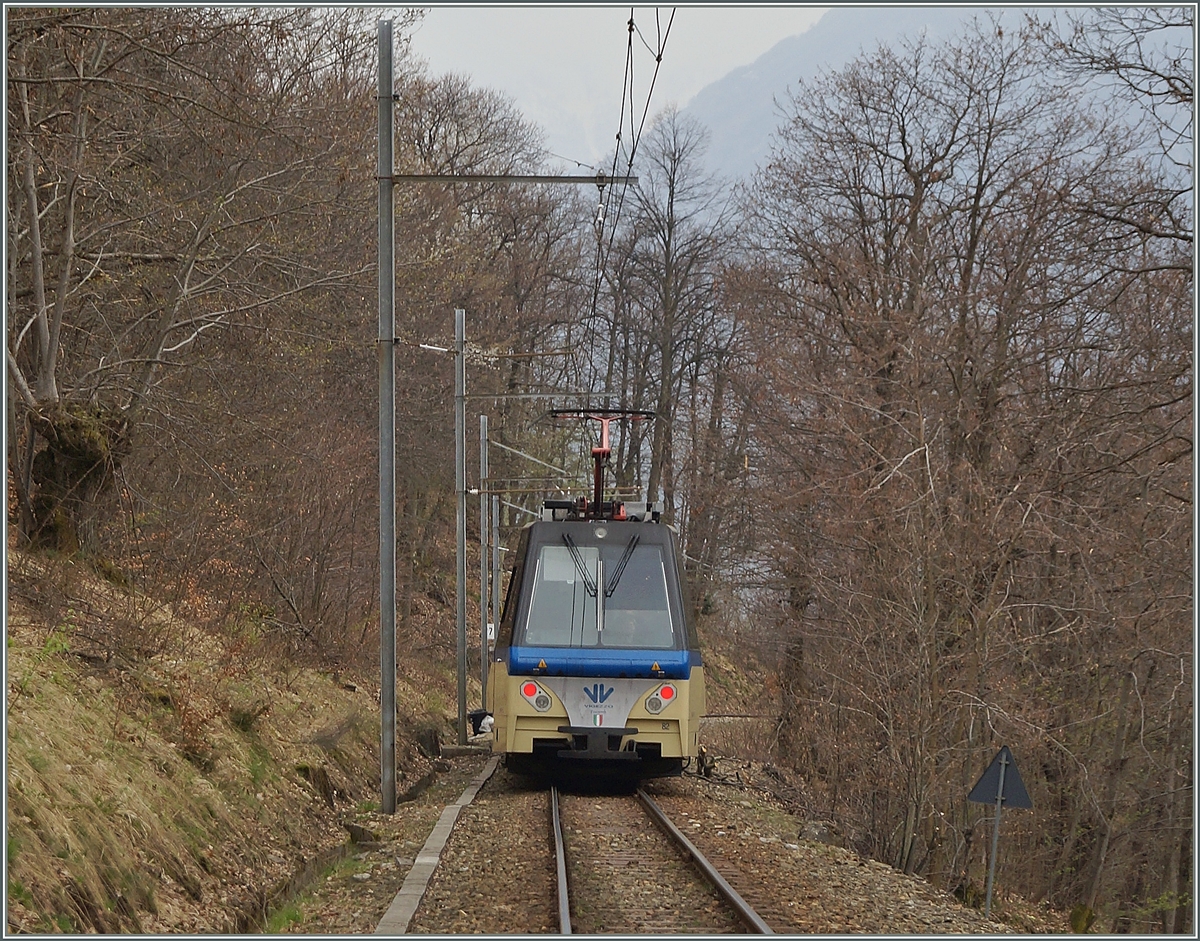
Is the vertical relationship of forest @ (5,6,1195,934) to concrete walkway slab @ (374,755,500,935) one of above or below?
above

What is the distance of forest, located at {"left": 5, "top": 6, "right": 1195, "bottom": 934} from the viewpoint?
13.9m

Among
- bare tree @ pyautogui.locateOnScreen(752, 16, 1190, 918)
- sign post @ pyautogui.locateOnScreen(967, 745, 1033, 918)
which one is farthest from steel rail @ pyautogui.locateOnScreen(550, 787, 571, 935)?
bare tree @ pyautogui.locateOnScreen(752, 16, 1190, 918)

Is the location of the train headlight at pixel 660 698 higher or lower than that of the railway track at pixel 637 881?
higher

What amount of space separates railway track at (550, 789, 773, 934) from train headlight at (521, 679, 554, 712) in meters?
1.08

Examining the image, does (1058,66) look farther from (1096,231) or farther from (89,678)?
(89,678)

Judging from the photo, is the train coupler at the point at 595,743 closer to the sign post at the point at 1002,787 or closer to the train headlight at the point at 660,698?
the train headlight at the point at 660,698

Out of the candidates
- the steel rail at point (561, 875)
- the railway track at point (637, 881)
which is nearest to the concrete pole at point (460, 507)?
the steel rail at point (561, 875)

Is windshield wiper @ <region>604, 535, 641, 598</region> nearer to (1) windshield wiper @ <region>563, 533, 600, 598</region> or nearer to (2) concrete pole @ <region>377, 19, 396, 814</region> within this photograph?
(1) windshield wiper @ <region>563, 533, 600, 598</region>

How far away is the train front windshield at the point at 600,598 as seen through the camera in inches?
579

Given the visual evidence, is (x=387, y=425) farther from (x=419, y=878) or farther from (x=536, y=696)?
(x=419, y=878)

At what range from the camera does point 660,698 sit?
14.4 metres

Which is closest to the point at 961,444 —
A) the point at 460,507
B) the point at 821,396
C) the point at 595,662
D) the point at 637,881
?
the point at 821,396

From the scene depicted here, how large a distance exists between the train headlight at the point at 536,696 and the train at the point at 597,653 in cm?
1

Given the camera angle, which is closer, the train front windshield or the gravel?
the gravel
